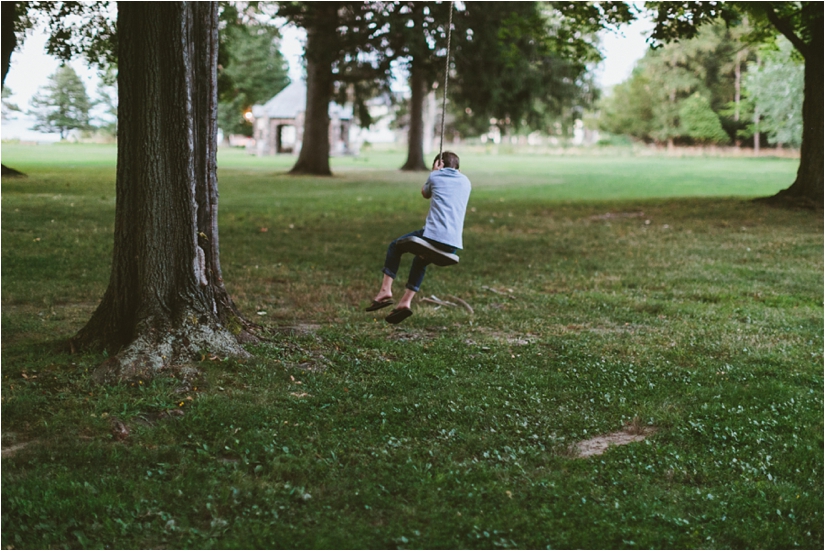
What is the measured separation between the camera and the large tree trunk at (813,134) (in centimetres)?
2024

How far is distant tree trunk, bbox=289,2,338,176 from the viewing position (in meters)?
30.0

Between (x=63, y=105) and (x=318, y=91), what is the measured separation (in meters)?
19.4

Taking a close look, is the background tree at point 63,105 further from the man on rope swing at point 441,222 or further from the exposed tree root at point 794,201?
the exposed tree root at point 794,201

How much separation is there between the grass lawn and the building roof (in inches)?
1898

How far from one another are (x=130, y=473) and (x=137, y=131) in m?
3.07

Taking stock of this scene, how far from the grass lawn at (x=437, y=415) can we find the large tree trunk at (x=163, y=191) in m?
0.36

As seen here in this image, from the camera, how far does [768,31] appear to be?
23.1m

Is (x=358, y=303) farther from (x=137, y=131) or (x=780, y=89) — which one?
(x=780, y=89)

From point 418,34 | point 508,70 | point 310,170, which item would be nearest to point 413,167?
point 310,170

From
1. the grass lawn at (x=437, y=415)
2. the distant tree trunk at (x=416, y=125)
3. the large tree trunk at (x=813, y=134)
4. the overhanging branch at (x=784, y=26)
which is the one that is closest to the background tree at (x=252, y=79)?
the distant tree trunk at (x=416, y=125)

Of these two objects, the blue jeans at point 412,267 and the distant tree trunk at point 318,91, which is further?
the distant tree trunk at point 318,91

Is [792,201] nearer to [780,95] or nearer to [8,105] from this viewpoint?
[8,105]

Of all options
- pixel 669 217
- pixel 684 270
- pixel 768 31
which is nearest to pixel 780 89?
pixel 768 31

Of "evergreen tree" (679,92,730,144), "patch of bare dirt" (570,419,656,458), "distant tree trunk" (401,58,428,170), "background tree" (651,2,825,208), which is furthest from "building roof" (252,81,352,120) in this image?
"patch of bare dirt" (570,419,656,458)
